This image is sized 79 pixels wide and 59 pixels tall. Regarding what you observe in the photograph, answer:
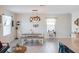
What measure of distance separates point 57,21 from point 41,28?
4.52 feet

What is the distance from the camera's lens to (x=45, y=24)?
1034 centimetres

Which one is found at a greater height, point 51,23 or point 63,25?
point 51,23

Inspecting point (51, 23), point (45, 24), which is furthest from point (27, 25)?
point (51, 23)

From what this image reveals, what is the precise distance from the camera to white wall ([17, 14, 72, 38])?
33.6ft

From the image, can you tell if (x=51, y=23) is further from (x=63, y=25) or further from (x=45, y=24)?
(x=63, y=25)

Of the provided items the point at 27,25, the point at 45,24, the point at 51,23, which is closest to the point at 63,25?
the point at 51,23

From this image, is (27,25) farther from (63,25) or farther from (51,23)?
(63,25)

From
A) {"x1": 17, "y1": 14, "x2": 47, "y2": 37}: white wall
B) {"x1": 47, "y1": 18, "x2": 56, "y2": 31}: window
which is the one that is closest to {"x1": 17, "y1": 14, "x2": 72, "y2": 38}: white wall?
{"x1": 17, "y1": 14, "x2": 47, "y2": 37}: white wall

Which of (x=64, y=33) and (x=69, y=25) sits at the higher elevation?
(x=69, y=25)

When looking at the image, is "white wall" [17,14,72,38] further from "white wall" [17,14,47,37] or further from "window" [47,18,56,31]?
"window" [47,18,56,31]
